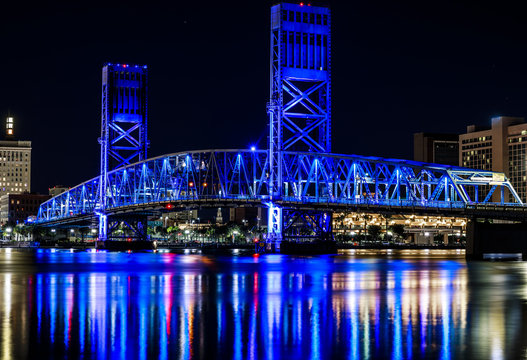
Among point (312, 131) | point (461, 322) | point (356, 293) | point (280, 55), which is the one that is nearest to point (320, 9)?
point (280, 55)

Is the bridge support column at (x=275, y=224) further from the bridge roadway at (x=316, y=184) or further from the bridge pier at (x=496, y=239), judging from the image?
the bridge pier at (x=496, y=239)

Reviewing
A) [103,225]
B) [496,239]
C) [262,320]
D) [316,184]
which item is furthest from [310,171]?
[262,320]

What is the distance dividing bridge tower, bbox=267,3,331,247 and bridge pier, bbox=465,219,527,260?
2538 centimetres

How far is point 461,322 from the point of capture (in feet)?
94.4

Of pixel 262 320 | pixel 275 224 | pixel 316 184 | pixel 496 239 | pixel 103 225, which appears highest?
pixel 316 184

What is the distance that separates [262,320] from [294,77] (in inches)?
3094

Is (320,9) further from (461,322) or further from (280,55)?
(461,322)

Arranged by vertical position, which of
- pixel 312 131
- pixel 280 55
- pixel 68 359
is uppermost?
pixel 280 55

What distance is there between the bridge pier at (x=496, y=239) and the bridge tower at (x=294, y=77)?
83.3 feet

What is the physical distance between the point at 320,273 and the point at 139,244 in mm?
91401

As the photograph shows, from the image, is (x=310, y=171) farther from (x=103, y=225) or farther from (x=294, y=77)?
(x=103, y=225)

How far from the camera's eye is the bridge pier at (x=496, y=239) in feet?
279

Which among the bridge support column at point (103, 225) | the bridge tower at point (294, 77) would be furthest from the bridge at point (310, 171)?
the bridge support column at point (103, 225)

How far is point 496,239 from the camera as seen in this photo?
85438 mm
